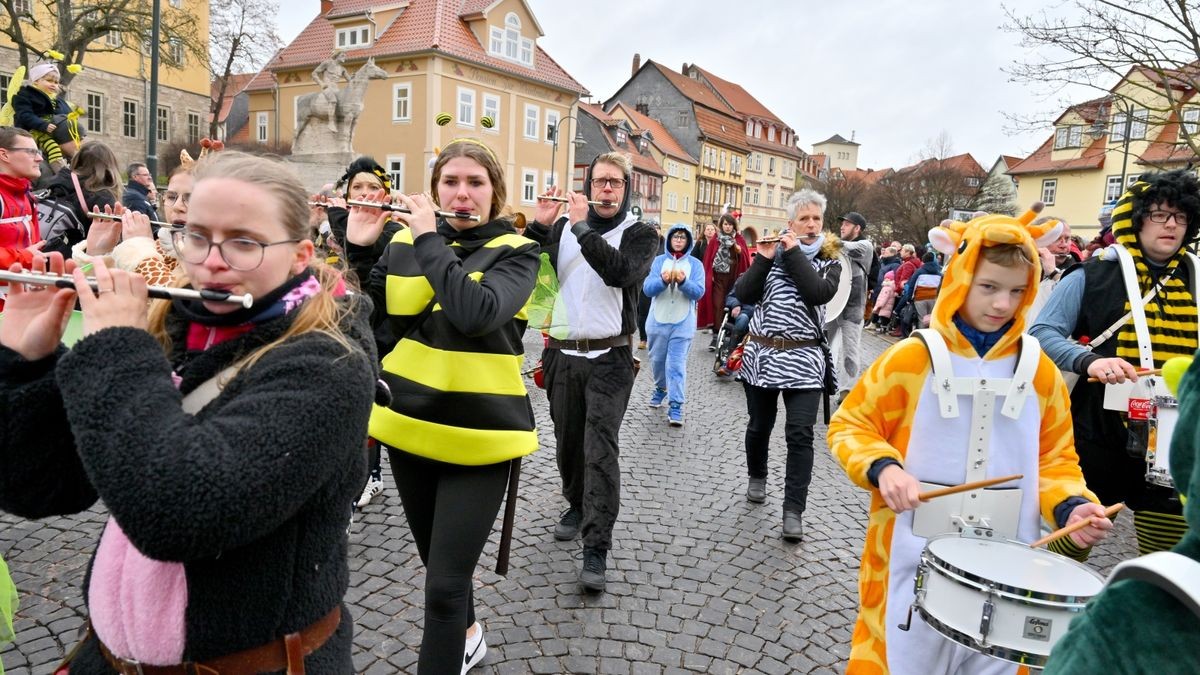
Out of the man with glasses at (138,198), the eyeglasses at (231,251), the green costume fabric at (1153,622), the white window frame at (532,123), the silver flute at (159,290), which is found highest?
the white window frame at (532,123)

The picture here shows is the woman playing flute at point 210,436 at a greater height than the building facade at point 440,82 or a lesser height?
lesser

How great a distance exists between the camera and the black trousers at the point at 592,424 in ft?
12.1

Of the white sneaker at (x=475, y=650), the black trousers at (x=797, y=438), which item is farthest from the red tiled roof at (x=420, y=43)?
the white sneaker at (x=475, y=650)

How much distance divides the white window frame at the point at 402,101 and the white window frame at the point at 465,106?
199 centimetres

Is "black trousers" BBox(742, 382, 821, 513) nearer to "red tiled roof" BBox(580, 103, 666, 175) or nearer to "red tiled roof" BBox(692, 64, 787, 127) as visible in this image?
"red tiled roof" BBox(580, 103, 666, 175)

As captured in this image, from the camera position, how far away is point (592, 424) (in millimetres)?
3803

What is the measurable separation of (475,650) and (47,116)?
7569 millimetres

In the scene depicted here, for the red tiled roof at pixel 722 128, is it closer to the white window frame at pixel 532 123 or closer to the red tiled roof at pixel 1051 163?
the red tiled roof at pixel 1051 163

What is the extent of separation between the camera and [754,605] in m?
3.56

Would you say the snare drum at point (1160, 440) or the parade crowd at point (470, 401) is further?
the snare drum at point (1160, 440)

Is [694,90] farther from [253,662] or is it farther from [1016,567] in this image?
[253,662]

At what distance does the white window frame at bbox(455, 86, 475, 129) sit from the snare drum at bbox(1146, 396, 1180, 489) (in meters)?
32.0

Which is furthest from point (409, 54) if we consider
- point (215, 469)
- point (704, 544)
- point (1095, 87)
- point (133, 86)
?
point (215, 469)

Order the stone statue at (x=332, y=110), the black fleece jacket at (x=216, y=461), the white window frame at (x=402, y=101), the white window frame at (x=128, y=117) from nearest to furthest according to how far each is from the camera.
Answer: the black fleece jacket at (x=216, y=461) → the stone statue at (x=332, y=110) → the white window frame at (x=402, y=101) → the white window frame at (x=128, y=117)
